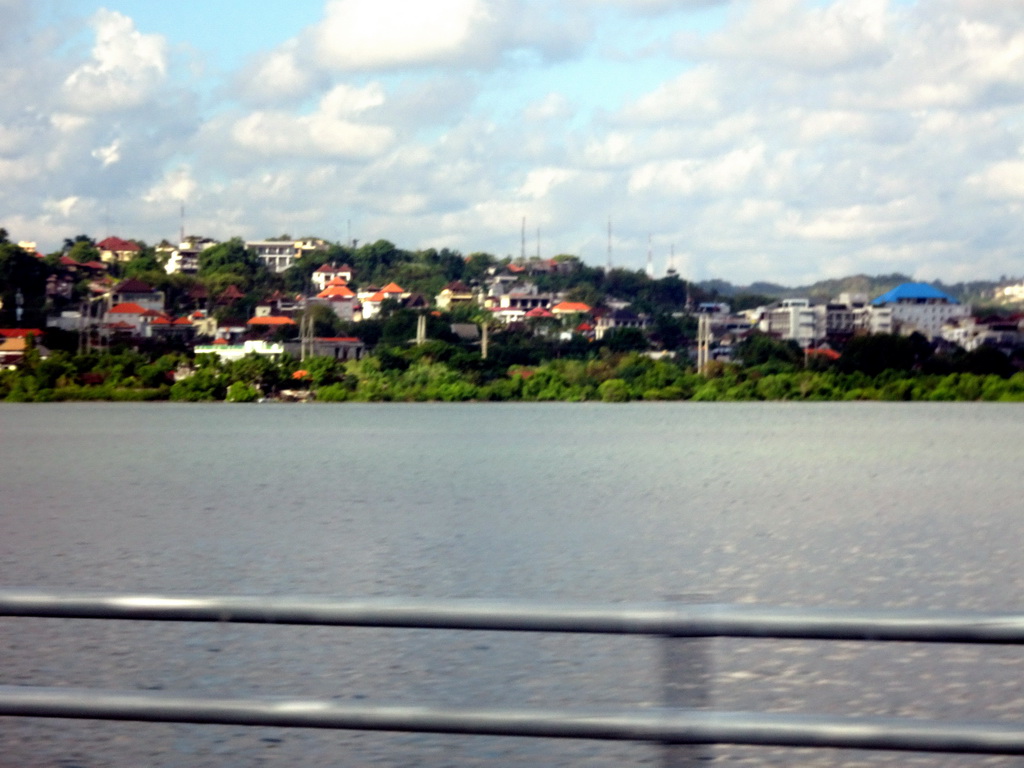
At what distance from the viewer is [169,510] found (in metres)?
33.2

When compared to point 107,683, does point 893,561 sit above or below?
below

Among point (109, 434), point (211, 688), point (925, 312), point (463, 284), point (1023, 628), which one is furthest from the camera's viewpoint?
point (463, 284)

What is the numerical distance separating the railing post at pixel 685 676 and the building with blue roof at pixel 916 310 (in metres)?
109

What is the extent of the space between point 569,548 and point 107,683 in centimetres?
1676

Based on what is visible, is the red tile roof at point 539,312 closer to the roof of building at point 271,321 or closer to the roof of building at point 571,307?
the roof of building at point 571,307

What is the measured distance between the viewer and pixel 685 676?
2871 millimetres

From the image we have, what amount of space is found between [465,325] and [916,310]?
40.8 m

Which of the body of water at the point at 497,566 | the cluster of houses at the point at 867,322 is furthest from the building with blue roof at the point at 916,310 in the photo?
the body of water at the point at 497,566

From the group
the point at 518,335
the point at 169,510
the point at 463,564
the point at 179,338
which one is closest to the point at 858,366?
the point at 518,335

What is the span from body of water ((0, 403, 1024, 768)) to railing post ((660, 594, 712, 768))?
0.02 m

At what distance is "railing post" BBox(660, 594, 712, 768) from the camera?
285cm

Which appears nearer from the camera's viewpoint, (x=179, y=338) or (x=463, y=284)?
(x=179, y=338)

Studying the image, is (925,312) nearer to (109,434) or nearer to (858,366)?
(858,366)

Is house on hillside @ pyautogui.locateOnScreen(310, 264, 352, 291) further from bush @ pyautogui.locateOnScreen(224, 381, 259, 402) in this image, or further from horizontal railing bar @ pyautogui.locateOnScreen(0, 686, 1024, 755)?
horizontal railing bar @ pyautogui.locateOnScreen(0, 686, 1024, 755)
